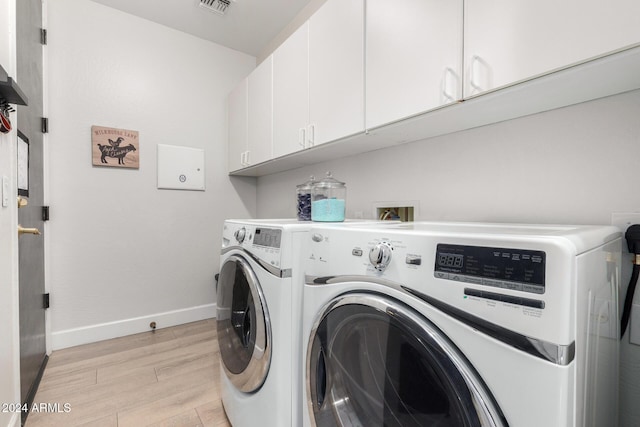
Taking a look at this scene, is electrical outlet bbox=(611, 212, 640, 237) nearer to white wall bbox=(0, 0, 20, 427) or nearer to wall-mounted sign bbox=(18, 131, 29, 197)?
white wall bbox=(0, 0, 20, 427)

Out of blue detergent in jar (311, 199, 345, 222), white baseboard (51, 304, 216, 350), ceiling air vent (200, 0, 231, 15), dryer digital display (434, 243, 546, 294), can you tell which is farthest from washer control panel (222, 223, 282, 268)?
ceiling air vent (200, 0, 231, 15)

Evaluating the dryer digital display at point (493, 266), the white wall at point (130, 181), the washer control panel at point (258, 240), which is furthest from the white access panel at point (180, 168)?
the dryer digital display at point (493, 266)

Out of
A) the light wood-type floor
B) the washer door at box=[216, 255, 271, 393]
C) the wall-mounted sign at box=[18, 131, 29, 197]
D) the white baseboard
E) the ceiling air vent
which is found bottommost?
the light wood-type floor

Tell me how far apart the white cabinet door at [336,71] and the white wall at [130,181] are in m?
1.53

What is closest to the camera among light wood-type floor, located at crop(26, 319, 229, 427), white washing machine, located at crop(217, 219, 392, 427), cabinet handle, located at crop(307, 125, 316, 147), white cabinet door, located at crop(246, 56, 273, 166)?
white washing machine, located at crop(217, 219, 392, 427)

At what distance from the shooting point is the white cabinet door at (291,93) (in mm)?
1686

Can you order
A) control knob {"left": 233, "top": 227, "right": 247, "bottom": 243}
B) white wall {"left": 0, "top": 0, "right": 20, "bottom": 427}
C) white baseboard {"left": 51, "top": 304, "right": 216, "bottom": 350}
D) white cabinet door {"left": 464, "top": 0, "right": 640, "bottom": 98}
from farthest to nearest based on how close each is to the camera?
white baseboard {"left": 51, "top": 304, "right": 216, "bottom": 350}
control knob {"left": 233, "top": 227, "right": 247, "bottom": 243}
white wall {"left": 0, "top": 0, "right": 20, "bottom": 427}
white cabinet door {"left": 464, "top": 0, "right": 640, "bottom": 98}

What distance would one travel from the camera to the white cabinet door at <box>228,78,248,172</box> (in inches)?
96.3

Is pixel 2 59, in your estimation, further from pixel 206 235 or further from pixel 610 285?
pixel 610 285

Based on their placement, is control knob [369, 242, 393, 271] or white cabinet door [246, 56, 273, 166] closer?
control knob [369, 242, 393, 271]

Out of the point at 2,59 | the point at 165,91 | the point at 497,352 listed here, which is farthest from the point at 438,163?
the point at 165,91

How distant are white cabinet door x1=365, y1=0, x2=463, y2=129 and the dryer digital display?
62 centimetres

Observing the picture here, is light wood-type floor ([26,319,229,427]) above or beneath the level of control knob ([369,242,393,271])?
beneath

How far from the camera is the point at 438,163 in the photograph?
138 centimetres
